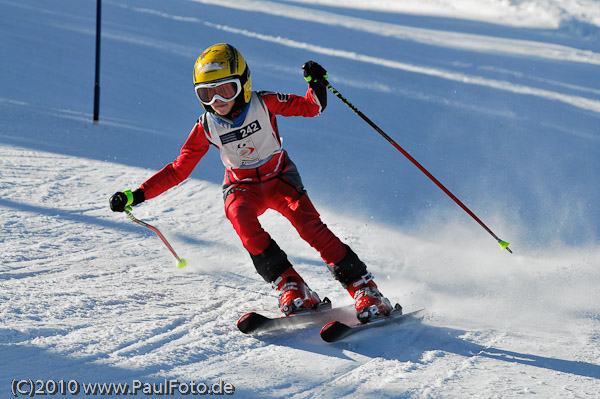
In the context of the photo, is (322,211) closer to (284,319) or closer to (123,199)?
(284,319)

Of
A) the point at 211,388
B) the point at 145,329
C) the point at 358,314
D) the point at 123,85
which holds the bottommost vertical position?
the point at 211,388

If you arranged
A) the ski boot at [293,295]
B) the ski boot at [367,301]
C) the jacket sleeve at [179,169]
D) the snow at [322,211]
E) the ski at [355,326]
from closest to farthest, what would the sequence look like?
1. the snow at [322,211]
2. the ski at [355,326]
3. the ski boot at [367,301]
4. the ski boot at [293,295]
5. the jacket sleeve at [179,169]

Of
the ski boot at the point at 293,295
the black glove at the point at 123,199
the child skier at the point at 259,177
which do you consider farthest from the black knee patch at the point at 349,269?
the black glove at the point at 123,199

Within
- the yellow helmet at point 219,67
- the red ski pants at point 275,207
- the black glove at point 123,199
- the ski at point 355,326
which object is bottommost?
the ski at point 355,326

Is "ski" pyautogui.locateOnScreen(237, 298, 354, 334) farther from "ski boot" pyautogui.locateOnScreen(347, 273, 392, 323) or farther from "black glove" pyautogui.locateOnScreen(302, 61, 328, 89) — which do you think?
"black glove" pyautogui.locateOnScreen(302, 61, 328, 89)

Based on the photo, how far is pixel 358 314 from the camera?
11.9ft

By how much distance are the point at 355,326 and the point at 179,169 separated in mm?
1490

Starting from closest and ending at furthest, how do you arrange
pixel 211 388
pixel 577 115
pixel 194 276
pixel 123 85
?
pixel 211 388 → pixel 194 276 → pixel 577 115 → pixel 123 85

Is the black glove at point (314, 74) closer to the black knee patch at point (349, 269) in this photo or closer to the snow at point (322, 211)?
the black knee patch at point (349, 269)

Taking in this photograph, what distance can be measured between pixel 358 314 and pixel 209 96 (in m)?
1.59

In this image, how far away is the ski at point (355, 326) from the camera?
3.37m

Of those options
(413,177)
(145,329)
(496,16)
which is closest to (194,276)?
(145,329)

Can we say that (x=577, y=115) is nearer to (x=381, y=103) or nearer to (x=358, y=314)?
(x=381, y=103)

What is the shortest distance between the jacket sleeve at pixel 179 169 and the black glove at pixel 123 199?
0.05 meters
